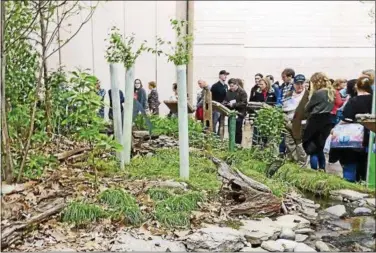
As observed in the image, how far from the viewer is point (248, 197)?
2.30 m

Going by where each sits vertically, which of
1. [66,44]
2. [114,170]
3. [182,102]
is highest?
[66,44]

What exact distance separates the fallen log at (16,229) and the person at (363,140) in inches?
42.1

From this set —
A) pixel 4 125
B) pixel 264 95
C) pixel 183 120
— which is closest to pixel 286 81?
pixel 264 95

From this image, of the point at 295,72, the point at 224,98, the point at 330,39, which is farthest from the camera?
the point at 224,98

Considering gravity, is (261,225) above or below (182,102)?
below

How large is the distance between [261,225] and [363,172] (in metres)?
0.40

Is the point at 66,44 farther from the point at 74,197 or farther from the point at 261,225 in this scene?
the point at 261,225

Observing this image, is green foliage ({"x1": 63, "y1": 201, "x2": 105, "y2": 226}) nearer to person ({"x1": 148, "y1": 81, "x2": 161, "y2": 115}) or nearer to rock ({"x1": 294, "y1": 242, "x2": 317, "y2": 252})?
person ({"x1": 148, "y1": 81, "x2": 161, "y2": 115})

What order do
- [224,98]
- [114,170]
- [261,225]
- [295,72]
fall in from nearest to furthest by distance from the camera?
[295,72], [261,225], [224,98], [114,170]

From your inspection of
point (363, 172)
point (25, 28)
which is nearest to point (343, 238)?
point (363, 172)

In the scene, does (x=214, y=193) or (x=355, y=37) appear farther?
(x=214, y=193)

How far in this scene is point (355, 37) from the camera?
189cm

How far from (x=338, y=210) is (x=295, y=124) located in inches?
16.1

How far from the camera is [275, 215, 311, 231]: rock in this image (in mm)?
2180
